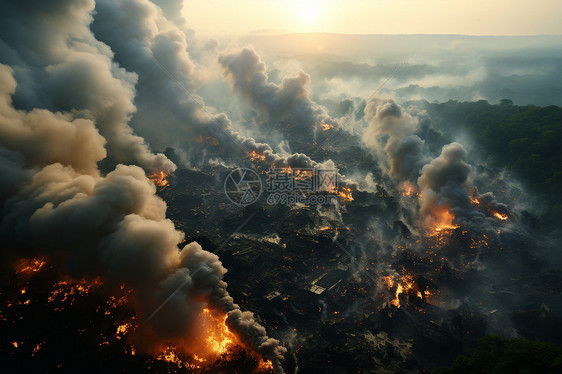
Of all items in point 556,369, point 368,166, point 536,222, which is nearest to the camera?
point 556,369

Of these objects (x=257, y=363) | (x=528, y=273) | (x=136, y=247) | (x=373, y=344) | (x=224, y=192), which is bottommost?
(x=224, y=192)

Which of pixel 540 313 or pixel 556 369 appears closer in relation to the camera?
pixel 556 369

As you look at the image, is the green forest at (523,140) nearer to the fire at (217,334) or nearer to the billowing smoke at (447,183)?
the billowing smoke at (447,183)

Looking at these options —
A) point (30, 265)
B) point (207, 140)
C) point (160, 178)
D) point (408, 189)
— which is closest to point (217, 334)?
point (30, 265)

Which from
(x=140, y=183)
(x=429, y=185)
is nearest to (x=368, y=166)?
(x=429, y=185)

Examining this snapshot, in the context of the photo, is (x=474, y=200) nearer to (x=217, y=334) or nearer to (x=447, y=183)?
(x=447, y=183)

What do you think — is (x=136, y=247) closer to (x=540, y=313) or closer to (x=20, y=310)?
(x=20, y=310)
